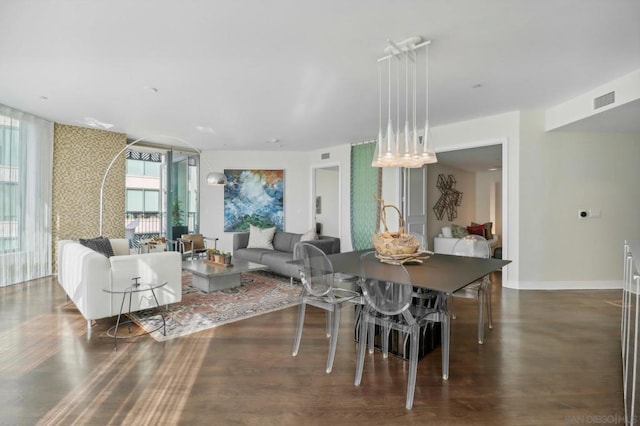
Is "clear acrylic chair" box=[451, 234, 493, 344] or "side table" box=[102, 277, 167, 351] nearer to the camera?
"clear acrylic chair" box=[451, 234, 493, 344]

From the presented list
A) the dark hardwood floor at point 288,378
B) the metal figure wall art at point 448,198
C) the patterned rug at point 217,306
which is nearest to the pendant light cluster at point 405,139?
the dark hardwood floor at point 288,378

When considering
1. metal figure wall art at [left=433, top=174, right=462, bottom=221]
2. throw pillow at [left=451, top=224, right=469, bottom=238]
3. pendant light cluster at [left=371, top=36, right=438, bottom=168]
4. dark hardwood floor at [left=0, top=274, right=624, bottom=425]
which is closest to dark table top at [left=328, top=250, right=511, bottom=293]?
dark hardwood floor at [left=0, top=274, right=624, bottom=425]

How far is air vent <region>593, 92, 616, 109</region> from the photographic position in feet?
12.4

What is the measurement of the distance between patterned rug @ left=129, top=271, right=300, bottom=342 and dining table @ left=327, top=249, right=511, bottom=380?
4.69ft

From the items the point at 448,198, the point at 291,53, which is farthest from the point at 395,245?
the point at 448,198

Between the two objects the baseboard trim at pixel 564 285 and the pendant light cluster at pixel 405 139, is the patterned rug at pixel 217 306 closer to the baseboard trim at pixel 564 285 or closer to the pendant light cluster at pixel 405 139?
the pendant light cluster at pixel 405 139

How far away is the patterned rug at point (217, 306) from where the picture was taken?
11.0 feet

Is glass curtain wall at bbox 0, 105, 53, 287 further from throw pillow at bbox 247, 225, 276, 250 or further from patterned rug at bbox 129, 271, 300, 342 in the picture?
throw pillow at bbox 247, 225, 276, 250

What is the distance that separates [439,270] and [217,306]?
9.05ft

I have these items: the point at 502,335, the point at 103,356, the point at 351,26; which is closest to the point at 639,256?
the point at 502,335

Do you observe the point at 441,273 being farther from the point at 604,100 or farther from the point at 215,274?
the point at 604,100

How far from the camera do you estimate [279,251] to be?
6176 millimetres

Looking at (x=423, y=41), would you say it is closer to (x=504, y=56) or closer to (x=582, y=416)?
(x=504, y=56)

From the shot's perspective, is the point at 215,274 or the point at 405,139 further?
the point at 215,274
